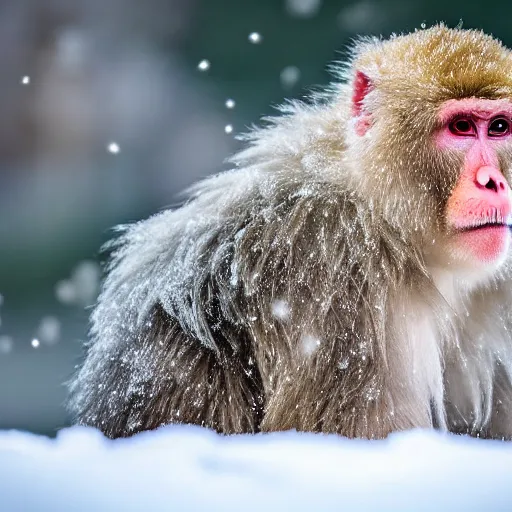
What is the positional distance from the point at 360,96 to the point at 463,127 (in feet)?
0.77

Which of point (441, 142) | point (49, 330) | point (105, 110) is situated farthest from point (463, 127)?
point (49, 330)

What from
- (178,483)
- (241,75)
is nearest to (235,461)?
(178,483)

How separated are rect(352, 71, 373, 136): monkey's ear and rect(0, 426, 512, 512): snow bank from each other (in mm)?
675

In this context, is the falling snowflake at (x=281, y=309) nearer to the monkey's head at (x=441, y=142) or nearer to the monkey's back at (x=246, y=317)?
the monkey's back at (x=246, y=317)

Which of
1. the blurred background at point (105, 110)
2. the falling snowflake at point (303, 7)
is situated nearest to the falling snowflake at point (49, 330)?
the blurred background at point (105, 110)

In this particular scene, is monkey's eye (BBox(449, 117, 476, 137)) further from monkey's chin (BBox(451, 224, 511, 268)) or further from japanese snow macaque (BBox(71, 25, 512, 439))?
monkey's chin (BBox(451, 224, 511, 268))

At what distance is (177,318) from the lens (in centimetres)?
152

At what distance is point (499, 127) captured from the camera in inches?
63.9

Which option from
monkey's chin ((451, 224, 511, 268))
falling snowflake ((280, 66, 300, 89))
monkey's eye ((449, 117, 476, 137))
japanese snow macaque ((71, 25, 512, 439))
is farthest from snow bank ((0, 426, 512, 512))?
falling snowflake ((280, 66, 300, 89))

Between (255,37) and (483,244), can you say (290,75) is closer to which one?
(255,37)

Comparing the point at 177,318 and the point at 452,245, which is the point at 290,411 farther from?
the point at 452,245

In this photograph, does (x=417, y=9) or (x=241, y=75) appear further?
(x=241, y=75)

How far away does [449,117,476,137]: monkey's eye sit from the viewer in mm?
1591

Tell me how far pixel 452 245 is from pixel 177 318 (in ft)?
1.86
